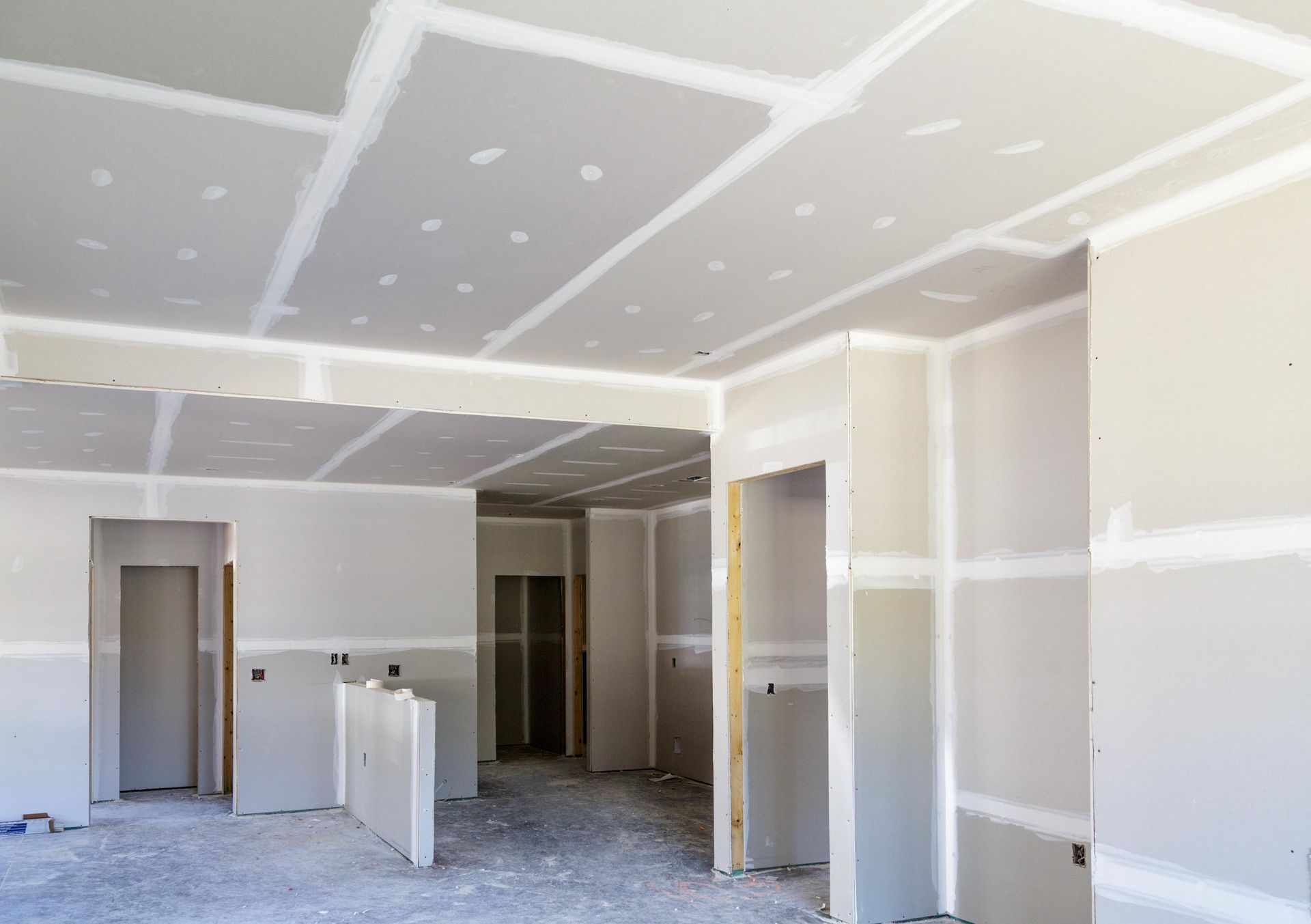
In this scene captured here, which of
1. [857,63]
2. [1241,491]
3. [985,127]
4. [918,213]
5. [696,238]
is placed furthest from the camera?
[696,238]

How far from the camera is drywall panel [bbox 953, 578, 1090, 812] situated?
174 inches

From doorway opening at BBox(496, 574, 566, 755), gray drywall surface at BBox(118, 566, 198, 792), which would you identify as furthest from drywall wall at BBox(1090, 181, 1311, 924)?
doorway opening at BBox(496, 574, 566, 755)

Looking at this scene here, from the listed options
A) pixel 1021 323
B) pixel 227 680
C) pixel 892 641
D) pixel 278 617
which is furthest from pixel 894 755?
pixel 227 680

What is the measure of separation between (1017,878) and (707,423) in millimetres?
2816

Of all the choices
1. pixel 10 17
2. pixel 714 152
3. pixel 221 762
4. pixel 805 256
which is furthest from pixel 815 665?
pixel 221 762

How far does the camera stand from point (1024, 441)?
4.73 m

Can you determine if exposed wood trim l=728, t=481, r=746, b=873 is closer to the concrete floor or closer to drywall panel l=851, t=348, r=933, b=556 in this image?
the concrete floor

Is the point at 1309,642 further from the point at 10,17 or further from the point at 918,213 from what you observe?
the point at 10,17

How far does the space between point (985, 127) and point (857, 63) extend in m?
0.52

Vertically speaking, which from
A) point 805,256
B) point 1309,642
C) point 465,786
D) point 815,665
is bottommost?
point 465,786

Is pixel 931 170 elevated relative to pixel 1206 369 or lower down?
elevated

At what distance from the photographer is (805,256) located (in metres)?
3.83

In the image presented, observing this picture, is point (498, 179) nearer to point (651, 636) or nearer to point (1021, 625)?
point (1021, 625)

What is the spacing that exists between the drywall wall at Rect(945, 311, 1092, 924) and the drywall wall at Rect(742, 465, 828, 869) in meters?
1.29
